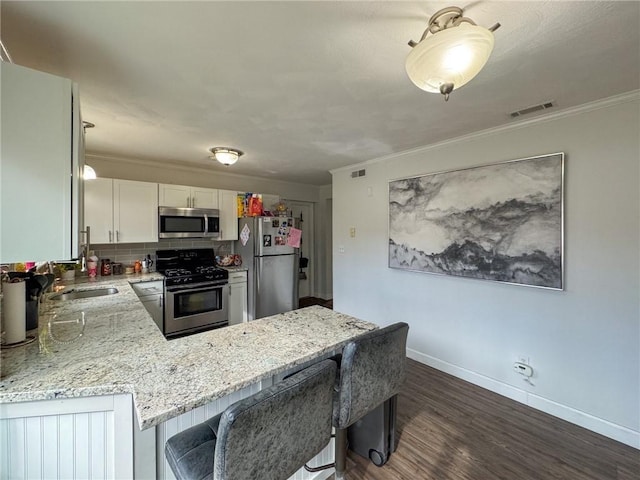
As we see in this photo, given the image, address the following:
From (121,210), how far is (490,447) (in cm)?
421

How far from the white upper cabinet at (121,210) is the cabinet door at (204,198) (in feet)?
1.50

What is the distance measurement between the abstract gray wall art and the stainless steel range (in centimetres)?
236

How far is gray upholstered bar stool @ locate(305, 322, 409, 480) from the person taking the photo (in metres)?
1.21

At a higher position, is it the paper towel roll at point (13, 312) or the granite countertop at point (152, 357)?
the paper towel roll at point (13, 312)

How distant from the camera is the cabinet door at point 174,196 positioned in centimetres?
356

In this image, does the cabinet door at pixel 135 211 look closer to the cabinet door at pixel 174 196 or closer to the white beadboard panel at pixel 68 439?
the cabinet door at pixel 174 196

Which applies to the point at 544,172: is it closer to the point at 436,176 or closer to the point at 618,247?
the point at 618,247

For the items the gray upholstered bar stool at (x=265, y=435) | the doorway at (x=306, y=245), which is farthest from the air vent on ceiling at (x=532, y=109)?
the doorway at (x=306, y=245)

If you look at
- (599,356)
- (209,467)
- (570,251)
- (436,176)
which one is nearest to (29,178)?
(209,467)

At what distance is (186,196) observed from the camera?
374 centimetres

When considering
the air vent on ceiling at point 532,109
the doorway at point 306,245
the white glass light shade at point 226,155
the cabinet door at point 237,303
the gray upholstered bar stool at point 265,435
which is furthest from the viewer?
the doorway at point 306,245

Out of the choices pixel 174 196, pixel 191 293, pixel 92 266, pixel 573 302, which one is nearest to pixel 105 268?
pixel 92 266

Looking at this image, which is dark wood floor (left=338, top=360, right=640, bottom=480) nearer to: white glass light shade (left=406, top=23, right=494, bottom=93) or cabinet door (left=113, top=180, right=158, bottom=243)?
white glass light shade (left=406, top=23, right=494, bottom=93)

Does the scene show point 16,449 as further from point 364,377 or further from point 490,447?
point 490,447
